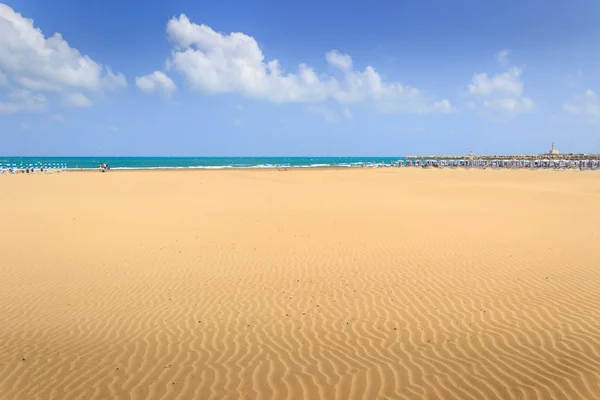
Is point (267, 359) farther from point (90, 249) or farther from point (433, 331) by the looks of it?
point (90, 249)

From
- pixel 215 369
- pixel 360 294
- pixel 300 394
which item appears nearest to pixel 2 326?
pixel 215 369

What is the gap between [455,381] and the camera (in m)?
5.31

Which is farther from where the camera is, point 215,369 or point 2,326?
point 2,326

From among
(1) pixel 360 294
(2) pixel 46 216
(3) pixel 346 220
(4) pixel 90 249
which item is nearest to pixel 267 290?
(1) pixel 360 294

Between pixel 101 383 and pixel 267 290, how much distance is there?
171 inches

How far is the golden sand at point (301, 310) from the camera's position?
5.40m

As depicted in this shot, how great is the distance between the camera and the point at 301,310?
799 cm

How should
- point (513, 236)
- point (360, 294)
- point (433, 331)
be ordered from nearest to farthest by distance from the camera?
point (433, 331) → point (360, 294) → point (513, 236)

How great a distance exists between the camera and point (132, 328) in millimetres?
7289

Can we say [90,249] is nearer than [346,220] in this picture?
Yes

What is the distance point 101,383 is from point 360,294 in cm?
534

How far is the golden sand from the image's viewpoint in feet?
17.7

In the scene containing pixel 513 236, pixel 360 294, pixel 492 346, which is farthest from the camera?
pixel 513 236

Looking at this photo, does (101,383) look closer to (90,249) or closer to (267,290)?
(267,290)
